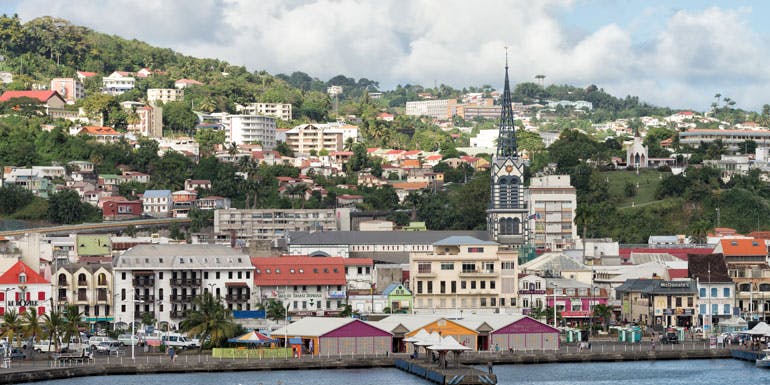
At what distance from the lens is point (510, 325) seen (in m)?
91.9

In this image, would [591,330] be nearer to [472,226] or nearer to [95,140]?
[472,226]

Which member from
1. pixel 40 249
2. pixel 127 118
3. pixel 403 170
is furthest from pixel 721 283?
pixel 127 118

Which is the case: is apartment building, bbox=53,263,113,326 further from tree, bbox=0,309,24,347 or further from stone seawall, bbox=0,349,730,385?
stone seawall, bbox=0,349,730,385

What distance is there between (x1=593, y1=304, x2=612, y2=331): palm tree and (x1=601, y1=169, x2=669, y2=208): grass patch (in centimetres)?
6243

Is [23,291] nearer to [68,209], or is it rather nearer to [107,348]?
[107,348]

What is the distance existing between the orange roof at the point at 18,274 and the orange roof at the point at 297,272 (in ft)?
45.5

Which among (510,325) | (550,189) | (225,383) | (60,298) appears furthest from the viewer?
(550,189)

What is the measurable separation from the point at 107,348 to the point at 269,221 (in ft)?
209

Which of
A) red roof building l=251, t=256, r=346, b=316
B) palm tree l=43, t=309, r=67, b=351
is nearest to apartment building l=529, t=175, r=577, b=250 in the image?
red roof building l=251, t=256, r=346, b=316

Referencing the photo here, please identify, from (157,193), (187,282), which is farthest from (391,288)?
(157,193)

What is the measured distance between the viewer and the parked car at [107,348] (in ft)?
302

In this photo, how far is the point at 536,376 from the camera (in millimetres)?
82562

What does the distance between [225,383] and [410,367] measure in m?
10.1

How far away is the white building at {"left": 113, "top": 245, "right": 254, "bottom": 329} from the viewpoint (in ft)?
336
